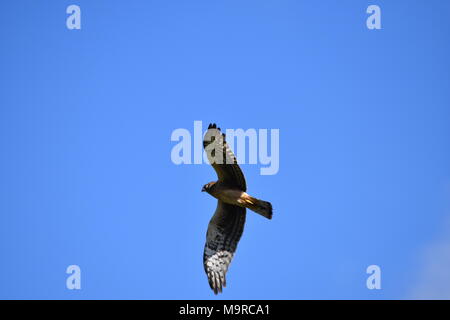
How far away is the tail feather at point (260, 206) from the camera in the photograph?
1180cm

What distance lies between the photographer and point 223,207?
42.5 ft

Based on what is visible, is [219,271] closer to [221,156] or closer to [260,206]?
[260,206]

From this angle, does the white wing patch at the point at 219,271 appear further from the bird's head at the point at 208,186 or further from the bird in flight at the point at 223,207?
the bird's head at the point at 208,186

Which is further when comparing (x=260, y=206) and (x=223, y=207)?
(x=223, y=207)

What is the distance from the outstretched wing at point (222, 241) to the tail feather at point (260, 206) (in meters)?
0.88

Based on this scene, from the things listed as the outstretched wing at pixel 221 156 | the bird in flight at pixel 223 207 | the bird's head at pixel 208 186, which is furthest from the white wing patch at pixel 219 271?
the outstretched wing at pixel 221 156

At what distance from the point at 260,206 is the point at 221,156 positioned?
1165 mm

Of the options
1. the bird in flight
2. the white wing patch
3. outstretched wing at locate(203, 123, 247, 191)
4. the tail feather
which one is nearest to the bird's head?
the bird in flight

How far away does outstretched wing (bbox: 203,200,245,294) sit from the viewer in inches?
507

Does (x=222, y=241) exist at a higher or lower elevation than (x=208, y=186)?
lower

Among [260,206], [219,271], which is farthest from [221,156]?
[219,271]

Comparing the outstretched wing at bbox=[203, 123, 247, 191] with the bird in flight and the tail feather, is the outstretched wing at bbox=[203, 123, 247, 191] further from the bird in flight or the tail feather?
the tail feather
